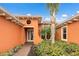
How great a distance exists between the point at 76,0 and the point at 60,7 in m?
2.07

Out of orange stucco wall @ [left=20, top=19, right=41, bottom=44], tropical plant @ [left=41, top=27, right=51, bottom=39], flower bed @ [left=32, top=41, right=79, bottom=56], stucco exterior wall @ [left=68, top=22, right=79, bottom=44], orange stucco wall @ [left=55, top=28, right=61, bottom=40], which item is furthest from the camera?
orange stucco wall @ [left=20, top=19, right=41, bottom=44]

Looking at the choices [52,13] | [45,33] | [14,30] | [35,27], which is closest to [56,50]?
[45,33]

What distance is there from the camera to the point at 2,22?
7531 mm

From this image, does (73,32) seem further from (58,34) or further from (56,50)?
(56,50)

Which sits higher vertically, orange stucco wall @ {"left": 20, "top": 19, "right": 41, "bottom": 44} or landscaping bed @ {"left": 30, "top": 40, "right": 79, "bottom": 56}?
orange stucco wall @ {"left": 20, "top": 19, "right": 41, "bottom": 44}

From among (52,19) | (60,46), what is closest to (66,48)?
(60,46)

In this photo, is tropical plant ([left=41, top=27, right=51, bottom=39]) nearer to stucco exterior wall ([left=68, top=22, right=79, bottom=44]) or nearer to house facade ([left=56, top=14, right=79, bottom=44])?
house facade ([left=56, top=14, right=79, bottom=44])

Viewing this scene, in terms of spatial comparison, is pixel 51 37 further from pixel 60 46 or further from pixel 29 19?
pixel 29 19

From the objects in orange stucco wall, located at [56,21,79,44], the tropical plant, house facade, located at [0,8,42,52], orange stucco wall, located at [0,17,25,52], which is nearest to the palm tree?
the tropical plant

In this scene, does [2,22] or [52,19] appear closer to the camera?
[2,22]

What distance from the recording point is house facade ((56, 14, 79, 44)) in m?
8.84

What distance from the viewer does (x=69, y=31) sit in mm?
9867

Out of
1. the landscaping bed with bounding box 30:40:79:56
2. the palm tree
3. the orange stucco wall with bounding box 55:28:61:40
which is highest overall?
the palm tree

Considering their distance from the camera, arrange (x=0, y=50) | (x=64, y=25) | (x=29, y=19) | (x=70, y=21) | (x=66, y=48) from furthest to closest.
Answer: (x=29, y=19) → (x=64, y=25) → (x=70, y=21) → (x=66, y=48) → (x=0, y=50)
